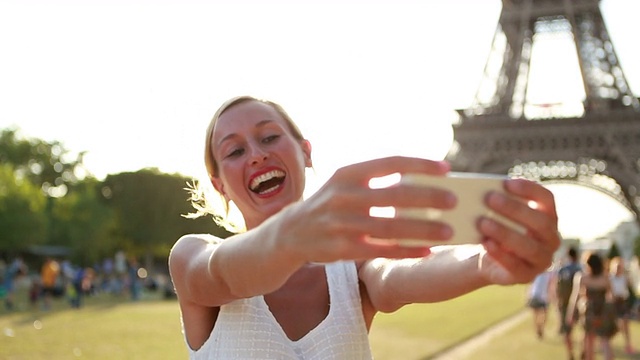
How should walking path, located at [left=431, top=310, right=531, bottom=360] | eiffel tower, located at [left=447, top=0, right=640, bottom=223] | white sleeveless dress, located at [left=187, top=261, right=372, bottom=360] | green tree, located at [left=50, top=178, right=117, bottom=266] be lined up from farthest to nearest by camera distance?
green tree, located at [left=50, top=178, right=117, bottom=266] → eiffel tower, located at [left=447, top=0, right=640, bottom=223] → walking path, located at [left=431, top=310, right=531, bottom=360] → white sleeveless dress, located at [left=187, top=261, right=372, bottom=360]

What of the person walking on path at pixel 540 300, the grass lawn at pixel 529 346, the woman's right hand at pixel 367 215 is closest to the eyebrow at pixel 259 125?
the woman's right hand at pixel 367 215

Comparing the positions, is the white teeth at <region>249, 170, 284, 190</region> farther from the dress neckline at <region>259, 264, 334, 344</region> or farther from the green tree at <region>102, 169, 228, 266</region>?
the green tree at <region>102, 169, 228, 266</region>

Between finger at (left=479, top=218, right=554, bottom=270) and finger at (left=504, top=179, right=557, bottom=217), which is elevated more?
finger at (left=504, top=179, right=557, bottom=217)

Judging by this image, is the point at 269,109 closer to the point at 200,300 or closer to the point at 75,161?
the point at 200,300

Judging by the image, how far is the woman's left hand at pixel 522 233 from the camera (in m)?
1.42

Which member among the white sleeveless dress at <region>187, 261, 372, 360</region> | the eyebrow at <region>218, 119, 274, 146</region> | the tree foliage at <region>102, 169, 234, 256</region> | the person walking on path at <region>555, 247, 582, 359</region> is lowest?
the tree foliage at <region>102, 169, 234, 256</region>

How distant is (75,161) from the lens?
7631cm

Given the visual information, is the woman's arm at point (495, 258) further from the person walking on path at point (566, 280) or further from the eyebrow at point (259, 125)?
the person walking on path at point (566, 280)

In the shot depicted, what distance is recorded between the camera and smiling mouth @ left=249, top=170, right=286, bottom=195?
8.17 feet

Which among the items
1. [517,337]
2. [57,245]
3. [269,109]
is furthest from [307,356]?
[57,245]

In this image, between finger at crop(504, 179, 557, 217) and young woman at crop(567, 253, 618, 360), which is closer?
finger at crop(504, 179, 557, 217)

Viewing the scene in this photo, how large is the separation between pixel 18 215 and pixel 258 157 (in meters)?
54.9

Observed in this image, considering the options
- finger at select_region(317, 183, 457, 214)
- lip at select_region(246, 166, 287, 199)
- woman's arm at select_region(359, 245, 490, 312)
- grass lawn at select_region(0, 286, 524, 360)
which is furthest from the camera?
grass lawn at select_region(0, 286, 524, 360)

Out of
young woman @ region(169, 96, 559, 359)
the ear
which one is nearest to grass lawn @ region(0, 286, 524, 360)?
the ear
